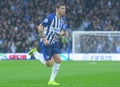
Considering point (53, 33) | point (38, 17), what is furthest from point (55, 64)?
point (38, 17)

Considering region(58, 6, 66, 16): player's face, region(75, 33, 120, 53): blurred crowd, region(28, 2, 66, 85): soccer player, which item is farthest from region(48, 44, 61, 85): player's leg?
region(75, 33, 120, 53): blurred crowd

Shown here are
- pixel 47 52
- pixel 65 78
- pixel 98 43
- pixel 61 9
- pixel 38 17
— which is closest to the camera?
pixel 61 9

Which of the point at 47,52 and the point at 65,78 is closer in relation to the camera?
the point at 47,52

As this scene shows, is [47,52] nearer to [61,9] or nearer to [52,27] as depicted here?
[52,27]

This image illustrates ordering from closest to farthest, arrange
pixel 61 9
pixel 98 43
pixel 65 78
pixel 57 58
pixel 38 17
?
pixel 61 9 < pixel 57 58 < pixel 65 78 < pixel 98 43 < pixel 38 17

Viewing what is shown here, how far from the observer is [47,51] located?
51.2 feet

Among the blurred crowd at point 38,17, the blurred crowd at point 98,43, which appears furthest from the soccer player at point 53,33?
the blurred crowd at point 38,17

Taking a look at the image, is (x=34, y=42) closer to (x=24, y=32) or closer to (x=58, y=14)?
(x=24, y=32)

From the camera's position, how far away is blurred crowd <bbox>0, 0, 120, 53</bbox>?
38656 millimetres

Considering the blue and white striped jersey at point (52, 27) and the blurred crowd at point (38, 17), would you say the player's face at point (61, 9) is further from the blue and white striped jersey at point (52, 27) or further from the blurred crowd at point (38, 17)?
the blurred crowd at point (38, 17)

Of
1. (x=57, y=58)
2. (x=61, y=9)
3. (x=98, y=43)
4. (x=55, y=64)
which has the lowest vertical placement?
(x=98, y=43)

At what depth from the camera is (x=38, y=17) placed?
133ft

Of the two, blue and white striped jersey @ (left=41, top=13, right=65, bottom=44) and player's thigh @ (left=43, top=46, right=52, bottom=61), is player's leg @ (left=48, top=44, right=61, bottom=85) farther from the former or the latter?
blue and white striped jersey @ (left=41, top=13, right=65, bottom=44)

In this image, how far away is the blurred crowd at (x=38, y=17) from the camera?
38.7 m
